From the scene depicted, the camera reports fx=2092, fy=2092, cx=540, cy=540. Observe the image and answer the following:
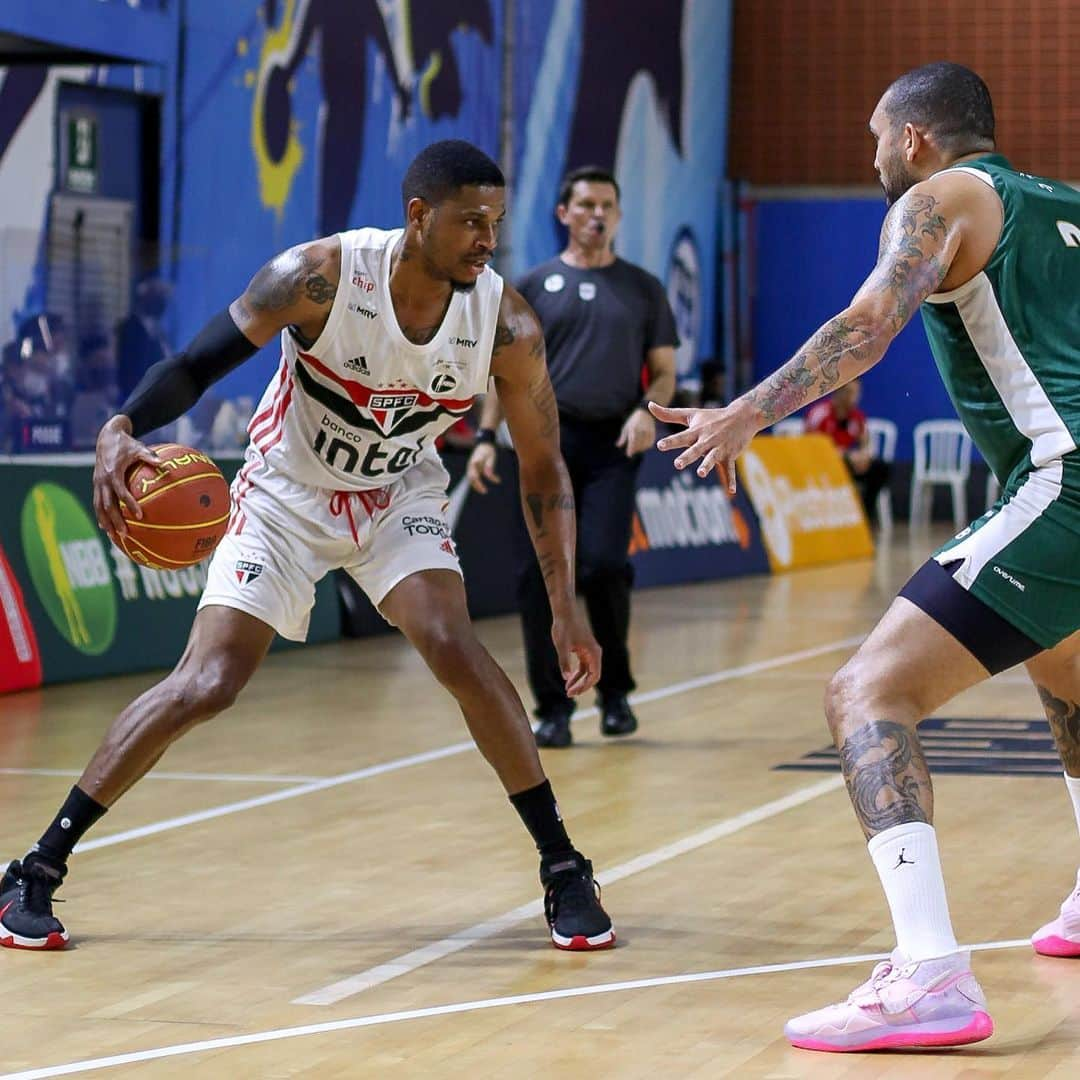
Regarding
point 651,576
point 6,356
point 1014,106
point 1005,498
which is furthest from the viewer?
point 1014,106

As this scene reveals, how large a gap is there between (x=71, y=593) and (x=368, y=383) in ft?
18.3

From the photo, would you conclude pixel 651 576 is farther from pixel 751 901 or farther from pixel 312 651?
pixel 751 901

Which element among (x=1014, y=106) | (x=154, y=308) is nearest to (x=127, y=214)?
(x=154, y=308)

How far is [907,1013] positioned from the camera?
4.30m

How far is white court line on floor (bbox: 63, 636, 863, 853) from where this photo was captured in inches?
271

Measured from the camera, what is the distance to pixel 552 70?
2192 cm

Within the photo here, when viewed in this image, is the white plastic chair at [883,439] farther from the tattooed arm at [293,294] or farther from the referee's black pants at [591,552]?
the tattooed arm at [293,294]

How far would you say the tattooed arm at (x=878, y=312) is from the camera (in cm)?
412

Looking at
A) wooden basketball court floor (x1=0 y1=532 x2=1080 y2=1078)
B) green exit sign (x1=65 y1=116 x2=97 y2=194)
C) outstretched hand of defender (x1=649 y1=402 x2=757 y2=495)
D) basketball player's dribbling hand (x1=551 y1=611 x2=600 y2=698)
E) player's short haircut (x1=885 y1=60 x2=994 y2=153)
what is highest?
green exit sign (x1=65 y1=116 x2=97 y2=194)

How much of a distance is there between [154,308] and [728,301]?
1466cm

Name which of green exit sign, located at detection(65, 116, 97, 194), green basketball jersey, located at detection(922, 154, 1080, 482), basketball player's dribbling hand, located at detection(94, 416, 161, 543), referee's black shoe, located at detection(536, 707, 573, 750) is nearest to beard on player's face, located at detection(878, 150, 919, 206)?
green basketball jersey, located at detection(922, 154, 1080, 482)

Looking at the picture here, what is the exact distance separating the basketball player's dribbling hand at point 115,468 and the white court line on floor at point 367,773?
1.89m

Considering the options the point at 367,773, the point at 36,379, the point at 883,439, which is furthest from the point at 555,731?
the point at 883,439

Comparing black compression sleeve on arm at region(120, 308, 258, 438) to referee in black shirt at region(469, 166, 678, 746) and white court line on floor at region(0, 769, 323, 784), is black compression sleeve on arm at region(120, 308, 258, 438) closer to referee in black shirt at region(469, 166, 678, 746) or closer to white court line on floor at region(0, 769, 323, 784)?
white court line on floor at region(0, 769, 323, 784)
